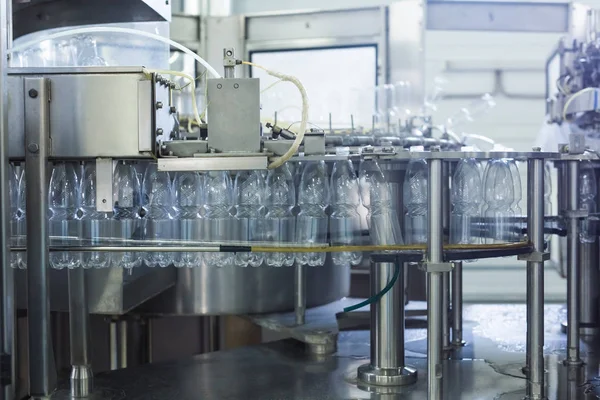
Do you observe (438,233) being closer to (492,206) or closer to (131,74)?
(492,206)

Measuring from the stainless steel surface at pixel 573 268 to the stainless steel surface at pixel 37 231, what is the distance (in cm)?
167

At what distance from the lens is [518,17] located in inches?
172

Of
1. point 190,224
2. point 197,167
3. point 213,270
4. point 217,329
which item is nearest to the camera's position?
point 197,167

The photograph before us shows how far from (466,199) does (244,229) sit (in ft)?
2.32

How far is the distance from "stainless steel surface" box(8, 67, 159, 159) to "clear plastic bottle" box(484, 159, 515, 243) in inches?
45.2

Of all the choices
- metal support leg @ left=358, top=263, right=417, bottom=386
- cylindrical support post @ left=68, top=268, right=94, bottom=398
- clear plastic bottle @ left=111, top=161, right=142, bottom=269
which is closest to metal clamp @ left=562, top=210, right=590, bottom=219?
metal support leg @ left=358, top=263, right=417, bottom=386

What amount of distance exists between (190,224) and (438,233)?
816 mm

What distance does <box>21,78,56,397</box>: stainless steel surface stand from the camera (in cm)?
206

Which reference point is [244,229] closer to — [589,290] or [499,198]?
[499,198]

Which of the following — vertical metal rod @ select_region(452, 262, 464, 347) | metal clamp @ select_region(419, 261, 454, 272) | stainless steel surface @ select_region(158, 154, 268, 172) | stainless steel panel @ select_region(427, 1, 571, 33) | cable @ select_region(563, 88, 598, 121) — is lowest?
vertical metal rod @ select_region(452, 262, 464, 347)

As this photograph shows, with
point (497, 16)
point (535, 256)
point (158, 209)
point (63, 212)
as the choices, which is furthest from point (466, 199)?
point (497, 16)

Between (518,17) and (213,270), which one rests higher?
(518,17)

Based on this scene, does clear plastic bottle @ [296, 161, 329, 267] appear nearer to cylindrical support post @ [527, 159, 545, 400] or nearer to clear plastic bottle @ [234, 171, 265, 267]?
clear plastic bottle @ [234, 171, 265, 267]

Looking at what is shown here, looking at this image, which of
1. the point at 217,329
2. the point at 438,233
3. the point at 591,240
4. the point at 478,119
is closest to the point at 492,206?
the point at 438,233
